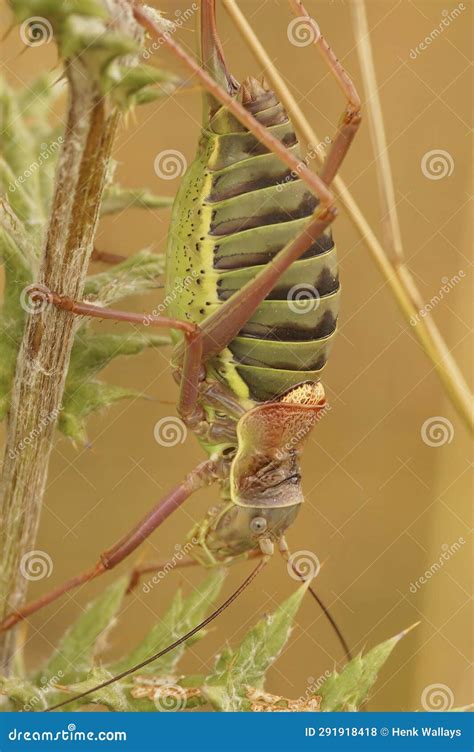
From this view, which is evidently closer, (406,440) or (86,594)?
(86,594)

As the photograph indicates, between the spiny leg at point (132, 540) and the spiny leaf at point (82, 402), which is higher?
the spiny leaf at point (82, 402)

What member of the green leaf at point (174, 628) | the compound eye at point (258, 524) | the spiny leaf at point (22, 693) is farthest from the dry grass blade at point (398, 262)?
the spiny leaf at point (22, 693)

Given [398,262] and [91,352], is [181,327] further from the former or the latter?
[398,262]

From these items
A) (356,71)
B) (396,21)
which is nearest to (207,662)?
(356,71)

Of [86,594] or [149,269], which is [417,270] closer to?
[149,269]

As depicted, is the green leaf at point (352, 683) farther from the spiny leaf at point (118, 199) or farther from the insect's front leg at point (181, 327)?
the spiny leaf at point (118, 199)

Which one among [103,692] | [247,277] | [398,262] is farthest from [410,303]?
[103,692]
